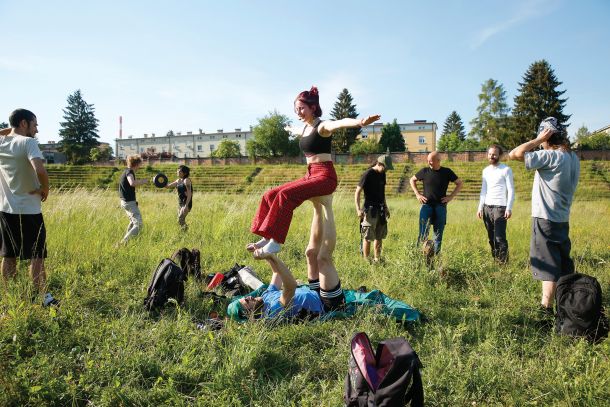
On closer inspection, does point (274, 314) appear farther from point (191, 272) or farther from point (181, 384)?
point (191, 272)

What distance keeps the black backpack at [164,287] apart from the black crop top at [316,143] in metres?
1.80

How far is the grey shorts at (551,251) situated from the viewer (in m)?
3.50

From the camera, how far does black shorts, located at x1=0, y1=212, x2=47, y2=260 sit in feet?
12.2

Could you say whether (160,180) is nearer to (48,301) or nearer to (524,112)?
(48,301)

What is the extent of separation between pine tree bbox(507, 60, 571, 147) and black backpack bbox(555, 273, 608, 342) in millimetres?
55651

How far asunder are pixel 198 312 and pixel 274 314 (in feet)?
2.70

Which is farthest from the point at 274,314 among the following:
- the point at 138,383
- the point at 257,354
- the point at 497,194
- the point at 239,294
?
the point at 497,194

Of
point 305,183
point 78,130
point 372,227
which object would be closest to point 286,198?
point 305,183

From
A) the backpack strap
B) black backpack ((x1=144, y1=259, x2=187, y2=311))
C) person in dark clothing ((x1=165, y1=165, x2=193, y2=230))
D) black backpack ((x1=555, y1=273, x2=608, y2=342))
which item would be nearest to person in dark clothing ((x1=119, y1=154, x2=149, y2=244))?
person in dark clothing ((x1=165, y1=165, x2=193, y2=230))

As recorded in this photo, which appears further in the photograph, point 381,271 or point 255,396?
point 381,271

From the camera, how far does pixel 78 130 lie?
223ft

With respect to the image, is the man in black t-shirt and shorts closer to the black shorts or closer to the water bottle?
the water bottle

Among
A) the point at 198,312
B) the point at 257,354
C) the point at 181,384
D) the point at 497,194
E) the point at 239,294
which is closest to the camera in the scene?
the point at 181,384

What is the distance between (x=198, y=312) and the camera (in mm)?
3562
